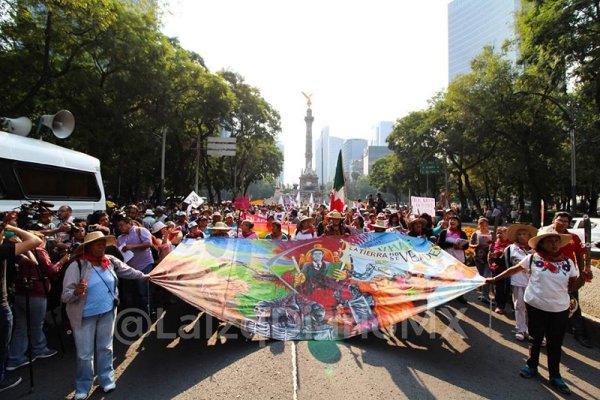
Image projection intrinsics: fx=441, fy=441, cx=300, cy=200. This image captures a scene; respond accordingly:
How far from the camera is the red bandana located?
14.6ft

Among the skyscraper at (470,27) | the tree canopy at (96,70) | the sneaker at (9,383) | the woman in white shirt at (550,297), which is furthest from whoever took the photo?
the skyscraper at (470,27)

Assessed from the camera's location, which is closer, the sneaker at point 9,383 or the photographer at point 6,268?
the photographer at point 6,268

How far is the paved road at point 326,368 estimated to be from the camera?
4.44 m

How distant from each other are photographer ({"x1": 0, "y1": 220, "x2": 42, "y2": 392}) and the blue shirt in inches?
26.3

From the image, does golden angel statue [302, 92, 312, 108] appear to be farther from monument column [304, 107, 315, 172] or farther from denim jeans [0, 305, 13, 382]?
denim jeans [0, 305, 13, 382]

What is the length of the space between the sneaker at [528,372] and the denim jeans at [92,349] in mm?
4441

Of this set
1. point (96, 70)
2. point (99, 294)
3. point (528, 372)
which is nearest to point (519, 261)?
point (528, 372)

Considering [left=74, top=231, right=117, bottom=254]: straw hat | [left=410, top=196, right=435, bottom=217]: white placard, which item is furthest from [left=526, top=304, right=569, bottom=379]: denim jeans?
[left=410, top=196, right=435, bottom=217]: white placard

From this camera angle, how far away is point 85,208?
12133 mm

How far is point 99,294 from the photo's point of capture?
4402 mm

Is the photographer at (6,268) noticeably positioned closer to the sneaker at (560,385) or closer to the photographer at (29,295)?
the photographer at (29,295)

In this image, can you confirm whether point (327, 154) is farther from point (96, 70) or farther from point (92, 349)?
point (92, 349)

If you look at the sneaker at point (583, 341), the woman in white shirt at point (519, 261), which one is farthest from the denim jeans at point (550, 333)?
the sneaker at point (583, 341)

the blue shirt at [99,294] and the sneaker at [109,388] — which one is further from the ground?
the blue shirt at [99,294]
